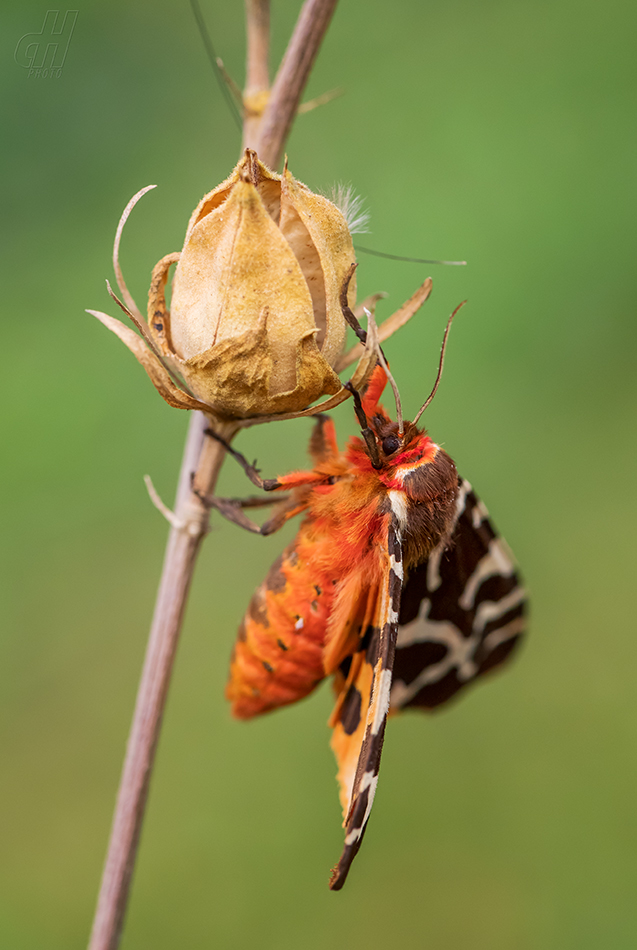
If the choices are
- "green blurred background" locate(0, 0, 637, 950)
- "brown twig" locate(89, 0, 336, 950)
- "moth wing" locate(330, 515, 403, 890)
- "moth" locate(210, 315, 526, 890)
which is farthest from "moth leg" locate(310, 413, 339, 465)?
"green blurred background" locate(0, 0, 637, 950)

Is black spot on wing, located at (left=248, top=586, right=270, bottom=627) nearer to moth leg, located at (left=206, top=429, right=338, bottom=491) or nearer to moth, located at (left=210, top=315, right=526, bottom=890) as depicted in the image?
moth, located at (left=210, top=315, right=526, bottom=890)

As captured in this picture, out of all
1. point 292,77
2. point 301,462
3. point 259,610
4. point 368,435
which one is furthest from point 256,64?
point 301,462

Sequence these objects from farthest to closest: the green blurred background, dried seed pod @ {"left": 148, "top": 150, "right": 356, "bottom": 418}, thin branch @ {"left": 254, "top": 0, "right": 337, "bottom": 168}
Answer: the green blurred background, thin branch @ {"left": 254, "top": 0, "right": 337, "bottom": 168}, dried seed pod @ {"left": 148, "top": 150, "right": 356, "bottom": 418}

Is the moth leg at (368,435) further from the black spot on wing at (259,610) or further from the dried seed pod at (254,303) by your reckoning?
the black spot on wing at (259,610)

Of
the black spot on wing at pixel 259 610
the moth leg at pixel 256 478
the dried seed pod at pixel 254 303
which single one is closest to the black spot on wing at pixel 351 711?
the black spot on wing at pixel 259 610

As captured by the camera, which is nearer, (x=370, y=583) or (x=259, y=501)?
(x=370, y=583)

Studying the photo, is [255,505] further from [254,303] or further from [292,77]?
[292,77]
